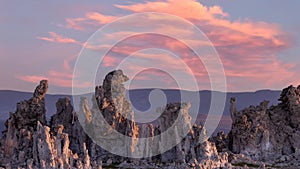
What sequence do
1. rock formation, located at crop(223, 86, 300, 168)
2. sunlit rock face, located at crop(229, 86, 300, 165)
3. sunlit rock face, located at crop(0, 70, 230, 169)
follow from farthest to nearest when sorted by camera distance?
sunlit rock face, located at crop(229, 86, 300, 165)
rock formation, located at crop(223, 86, 300, 168)
sunlit rock face, located at crop(0, 70, 230, 169)

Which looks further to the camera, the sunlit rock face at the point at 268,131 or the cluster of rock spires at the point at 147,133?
the sunlit rock face at the point at 268,131

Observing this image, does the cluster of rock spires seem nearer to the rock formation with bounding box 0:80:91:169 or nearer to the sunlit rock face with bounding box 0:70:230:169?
the sunlit rock face with bounding box 0:70:230:169

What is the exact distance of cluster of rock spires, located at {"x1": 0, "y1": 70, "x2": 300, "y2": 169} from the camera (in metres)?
91.6

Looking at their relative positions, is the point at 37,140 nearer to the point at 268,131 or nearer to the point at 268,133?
the point at 268,133

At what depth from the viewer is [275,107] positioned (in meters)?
111

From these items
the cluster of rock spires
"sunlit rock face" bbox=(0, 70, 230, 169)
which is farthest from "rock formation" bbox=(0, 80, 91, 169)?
the cluster of rock spires

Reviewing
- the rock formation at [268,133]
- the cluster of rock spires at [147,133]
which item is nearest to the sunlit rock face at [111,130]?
the cluster of rock spires at [147,133]

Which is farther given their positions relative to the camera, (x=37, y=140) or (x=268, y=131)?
(x=268, y=131)

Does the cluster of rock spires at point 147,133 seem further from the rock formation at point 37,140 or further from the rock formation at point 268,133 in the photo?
the rock formation at point 37,140

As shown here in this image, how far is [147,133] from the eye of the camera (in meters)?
97.8

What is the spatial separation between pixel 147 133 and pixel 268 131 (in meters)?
25.4

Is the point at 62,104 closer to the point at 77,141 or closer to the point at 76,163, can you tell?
the point at 77,141

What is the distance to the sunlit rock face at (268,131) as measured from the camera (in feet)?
333

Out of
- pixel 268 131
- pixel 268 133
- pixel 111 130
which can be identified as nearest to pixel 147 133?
pixel 111 130
